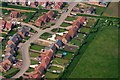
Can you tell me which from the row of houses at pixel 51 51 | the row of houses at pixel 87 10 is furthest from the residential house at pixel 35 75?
the row of houses at pixel 87 10

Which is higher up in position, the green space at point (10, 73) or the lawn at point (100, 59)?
the lawn at point (100, 59)

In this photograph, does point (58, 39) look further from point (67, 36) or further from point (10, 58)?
point (10, 58)

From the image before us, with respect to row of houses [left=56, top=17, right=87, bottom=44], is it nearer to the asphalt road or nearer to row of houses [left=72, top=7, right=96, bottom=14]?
row of houses [left=72, top=7, right=96, bottom=14]

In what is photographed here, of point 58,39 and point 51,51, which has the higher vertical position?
point 58,39

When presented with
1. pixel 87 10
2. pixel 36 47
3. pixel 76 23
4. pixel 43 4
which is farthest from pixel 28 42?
pixel 87 10

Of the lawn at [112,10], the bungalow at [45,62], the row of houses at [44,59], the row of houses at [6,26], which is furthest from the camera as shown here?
the lawn at [112,10]

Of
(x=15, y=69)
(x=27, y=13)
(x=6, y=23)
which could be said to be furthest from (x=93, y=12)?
(x=15, y=69)

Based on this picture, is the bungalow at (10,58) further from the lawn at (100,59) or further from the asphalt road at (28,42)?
the lawn at (100,59)

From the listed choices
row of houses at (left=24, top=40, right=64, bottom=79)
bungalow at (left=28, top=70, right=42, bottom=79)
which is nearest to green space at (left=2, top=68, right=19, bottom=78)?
row of houses at (left=24, top=40, right=64, bottom=79)
